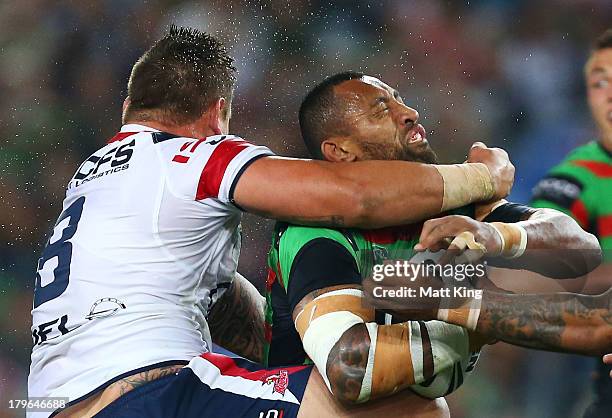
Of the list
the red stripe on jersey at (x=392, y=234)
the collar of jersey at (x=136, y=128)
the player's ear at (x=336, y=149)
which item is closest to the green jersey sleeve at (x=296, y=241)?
the red stripe on jersey at (x=392, y=234)

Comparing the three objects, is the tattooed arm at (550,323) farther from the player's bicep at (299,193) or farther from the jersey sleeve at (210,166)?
the jersey sleeve at (210,166)

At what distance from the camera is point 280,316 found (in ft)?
8.57

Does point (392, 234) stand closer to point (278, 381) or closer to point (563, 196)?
point (278, 381)

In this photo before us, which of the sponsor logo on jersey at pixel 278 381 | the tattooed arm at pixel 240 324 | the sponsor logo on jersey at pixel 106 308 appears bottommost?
the tattooed arm at pixel 240 324

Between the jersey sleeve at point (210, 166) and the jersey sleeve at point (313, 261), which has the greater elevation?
the jersey sleeve at point (210, 166)

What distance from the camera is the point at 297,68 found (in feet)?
16.3

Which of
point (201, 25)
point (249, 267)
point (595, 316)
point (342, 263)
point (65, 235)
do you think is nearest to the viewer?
point (595, 316)

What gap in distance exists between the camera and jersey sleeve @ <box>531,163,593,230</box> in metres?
3.74

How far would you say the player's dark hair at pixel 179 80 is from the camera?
110 inches

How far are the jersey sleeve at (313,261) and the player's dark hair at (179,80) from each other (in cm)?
61

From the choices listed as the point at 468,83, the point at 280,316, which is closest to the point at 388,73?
the point at 468,83

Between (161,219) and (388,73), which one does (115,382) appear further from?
A: (388,73)

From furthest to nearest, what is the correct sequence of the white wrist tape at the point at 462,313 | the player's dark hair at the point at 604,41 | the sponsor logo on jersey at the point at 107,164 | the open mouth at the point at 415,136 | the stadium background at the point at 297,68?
the stadium background at the point at 297,68 → the player's dark hair at the point at 604,41 → the open mouth at the point at 415,136 → the sponsor logo on jersey at the point at 107,164 → the white wrist tape at the point at 462,313

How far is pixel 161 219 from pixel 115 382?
472 mm
